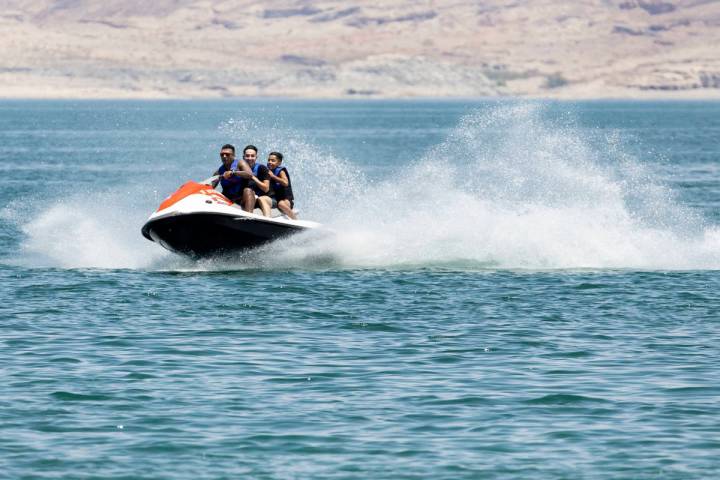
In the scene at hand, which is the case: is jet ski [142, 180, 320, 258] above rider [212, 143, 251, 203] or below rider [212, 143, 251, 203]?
below

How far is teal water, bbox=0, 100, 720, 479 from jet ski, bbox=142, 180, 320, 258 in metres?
0.39

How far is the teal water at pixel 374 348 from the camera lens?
12219mm

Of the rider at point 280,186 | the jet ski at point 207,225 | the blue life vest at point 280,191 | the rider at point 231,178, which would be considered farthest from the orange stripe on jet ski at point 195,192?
the blue life vest at point 280,191

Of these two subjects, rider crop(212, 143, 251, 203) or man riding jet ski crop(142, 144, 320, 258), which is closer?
man riding jet ski crop(142, 144, 320, 258)

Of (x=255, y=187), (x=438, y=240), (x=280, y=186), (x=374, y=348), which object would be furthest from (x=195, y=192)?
(x=374, y=348)

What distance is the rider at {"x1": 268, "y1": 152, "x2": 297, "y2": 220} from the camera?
2361 cm

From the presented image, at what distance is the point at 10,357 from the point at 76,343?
1.05m

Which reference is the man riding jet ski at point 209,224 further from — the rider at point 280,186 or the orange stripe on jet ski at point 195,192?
the rider at point 280,186

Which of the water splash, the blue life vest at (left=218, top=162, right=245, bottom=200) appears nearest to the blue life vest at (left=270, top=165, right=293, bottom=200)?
the blue life vest at (left=218, top=162, right=245, bottom=200)

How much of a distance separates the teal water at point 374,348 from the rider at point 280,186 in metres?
0.72

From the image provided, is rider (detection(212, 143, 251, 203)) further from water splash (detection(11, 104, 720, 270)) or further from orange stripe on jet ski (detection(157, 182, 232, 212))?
water splash (detection(11, 104, 720, 270))

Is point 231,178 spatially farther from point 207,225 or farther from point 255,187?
point 207,225

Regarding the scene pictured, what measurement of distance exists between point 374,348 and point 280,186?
26.1 feet

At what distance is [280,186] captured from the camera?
2406cm
